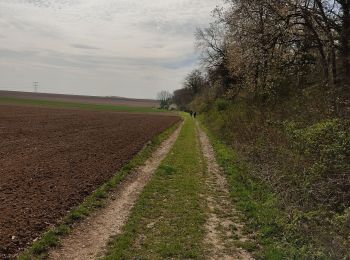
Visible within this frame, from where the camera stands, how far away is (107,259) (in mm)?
7062

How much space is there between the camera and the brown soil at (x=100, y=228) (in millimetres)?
7492

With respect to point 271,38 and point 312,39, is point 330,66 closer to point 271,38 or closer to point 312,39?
point 312,39

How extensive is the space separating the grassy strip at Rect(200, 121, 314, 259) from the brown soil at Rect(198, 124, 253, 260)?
0.21m

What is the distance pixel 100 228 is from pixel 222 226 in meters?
2.75

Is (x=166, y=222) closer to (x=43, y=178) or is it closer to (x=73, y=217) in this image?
(x=73, y=217)

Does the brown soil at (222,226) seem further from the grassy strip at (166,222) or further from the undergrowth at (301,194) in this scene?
the undergrowth at (301,194)

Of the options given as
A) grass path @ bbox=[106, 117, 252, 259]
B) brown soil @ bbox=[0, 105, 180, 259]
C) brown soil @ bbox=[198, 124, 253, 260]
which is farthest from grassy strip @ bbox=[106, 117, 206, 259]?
brown soil @ bbox=[0, 105, 180, 259]

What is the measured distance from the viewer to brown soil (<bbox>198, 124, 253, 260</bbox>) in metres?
7.71

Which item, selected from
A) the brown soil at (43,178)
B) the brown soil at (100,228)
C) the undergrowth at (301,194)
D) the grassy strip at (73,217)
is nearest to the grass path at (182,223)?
the brown soil at (100,228)

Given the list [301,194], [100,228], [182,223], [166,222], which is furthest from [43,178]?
[301,194]

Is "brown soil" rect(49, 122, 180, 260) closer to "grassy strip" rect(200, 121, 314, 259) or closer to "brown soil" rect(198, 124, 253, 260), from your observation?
"brown soil" rect(198, 124, 253, 260)

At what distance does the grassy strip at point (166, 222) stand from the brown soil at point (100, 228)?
0.74 feet

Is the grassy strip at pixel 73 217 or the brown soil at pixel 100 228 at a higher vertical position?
the grassy strip at pixel 73 217

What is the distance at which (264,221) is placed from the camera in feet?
30.7
